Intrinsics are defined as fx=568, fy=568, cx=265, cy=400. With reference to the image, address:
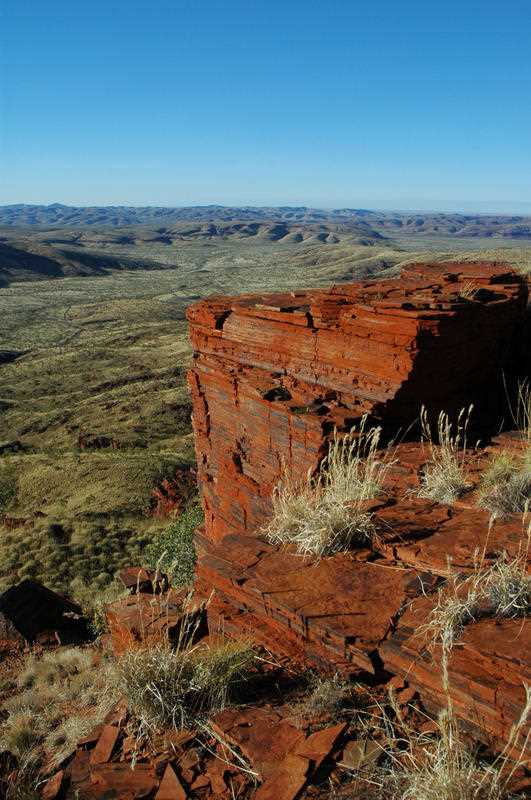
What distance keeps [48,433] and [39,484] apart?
7.85m

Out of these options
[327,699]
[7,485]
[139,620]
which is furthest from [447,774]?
[7,485]

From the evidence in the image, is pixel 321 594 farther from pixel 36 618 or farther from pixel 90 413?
pixel 90 413

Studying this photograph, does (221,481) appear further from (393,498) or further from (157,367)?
(157,367)

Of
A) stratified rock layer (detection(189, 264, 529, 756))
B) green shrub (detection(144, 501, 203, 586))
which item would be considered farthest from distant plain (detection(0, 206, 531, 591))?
stratified rock layer (detection(189, 264, 529, 756))

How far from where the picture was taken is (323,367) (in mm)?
8984

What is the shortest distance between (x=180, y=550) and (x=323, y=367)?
7.40 m

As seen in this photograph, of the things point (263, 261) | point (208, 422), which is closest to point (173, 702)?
point (208, 422)

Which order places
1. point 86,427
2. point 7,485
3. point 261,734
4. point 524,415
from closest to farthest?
point 261,734 < point 524,415 < point 7,485 < point 86,427

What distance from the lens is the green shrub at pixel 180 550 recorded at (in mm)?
12656

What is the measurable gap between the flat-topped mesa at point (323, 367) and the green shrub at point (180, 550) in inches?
84.6

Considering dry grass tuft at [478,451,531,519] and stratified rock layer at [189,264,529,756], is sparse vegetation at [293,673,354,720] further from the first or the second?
dry grass tuft at [478,451,531,519]

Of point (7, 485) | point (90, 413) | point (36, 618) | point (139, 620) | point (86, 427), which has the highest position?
point (139, 620)

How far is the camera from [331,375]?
347 inches

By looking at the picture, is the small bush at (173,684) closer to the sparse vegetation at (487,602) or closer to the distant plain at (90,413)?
the sparse vegetation at (487,602)
